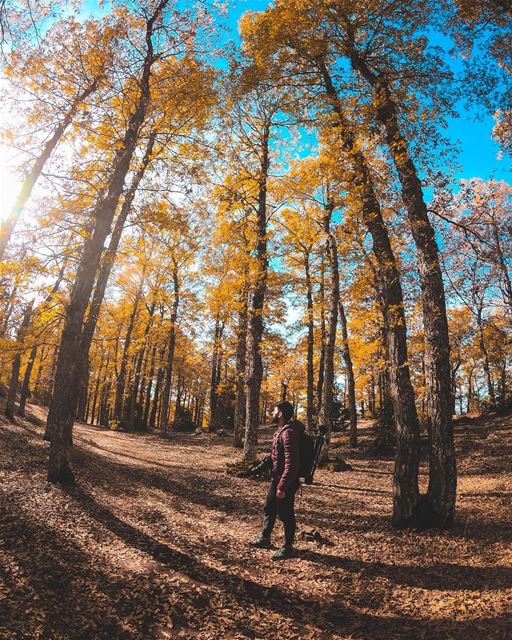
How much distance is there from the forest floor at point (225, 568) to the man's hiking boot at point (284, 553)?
0.12 metres

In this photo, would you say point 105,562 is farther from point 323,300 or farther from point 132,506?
point 323,300

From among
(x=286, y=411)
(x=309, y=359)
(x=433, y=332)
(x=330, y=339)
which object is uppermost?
(x=330, y=339)

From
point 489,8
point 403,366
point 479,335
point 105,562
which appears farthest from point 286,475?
point 479,335

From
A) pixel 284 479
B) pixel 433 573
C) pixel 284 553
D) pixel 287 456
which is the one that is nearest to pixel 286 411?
pixel 287 456

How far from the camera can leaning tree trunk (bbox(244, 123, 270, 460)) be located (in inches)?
444

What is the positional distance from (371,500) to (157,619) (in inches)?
236

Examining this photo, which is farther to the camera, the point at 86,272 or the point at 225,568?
the point at 86,272

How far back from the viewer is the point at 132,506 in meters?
6.62

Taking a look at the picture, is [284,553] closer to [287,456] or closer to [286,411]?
[287,456]

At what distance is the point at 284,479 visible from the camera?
4.92m

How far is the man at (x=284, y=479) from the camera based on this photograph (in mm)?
4938

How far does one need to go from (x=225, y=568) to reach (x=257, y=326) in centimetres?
797

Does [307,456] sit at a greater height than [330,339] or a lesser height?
lesser

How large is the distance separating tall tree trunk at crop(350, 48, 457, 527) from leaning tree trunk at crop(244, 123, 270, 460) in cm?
535
